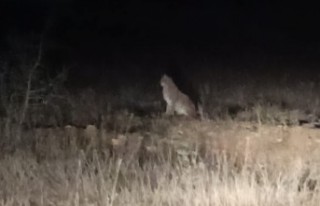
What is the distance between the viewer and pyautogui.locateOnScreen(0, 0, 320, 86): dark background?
61.9 ft

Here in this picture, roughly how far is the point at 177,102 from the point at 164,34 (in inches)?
363

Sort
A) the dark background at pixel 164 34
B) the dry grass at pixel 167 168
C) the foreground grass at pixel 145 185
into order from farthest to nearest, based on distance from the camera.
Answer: the dark background at pixel 164 34, the dry grass at pixel 167 168, the foreground grass at pixel 145 185

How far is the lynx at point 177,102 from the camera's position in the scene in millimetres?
13461

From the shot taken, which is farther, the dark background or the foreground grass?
the dark background

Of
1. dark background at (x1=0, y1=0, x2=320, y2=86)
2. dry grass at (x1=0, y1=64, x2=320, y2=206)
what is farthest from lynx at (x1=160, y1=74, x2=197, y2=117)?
dark background at (x1=0, y1=0, x2=320, y2=86)

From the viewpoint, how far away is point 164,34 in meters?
22.7

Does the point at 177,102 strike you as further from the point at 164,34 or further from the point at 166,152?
the point at 164,34

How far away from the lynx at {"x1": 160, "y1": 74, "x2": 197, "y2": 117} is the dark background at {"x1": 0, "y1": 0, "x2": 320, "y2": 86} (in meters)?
2.60

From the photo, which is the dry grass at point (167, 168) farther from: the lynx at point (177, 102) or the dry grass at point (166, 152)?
the lynx at point (177, 102)

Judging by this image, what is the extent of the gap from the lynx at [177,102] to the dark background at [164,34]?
260 cm

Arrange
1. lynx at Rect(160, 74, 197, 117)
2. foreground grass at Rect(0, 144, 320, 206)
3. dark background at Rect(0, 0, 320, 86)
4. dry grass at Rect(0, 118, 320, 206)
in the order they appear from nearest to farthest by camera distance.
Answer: foreground grass at Rect(0, 144, 320, 206)
dry grass at Rect(0, 118, 320, 206)
lynx at Rect(160, 74, 197, 117)
dark background at Rect(0, 0, 320, 86)

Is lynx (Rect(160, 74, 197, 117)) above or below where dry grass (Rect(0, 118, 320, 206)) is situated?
above

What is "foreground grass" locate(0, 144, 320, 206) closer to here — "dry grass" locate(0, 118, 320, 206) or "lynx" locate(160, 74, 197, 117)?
"dry grass" locate(0, 118, 320, 206)

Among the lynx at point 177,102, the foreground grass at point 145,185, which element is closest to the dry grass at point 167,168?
the foreground grass at point 145,185
